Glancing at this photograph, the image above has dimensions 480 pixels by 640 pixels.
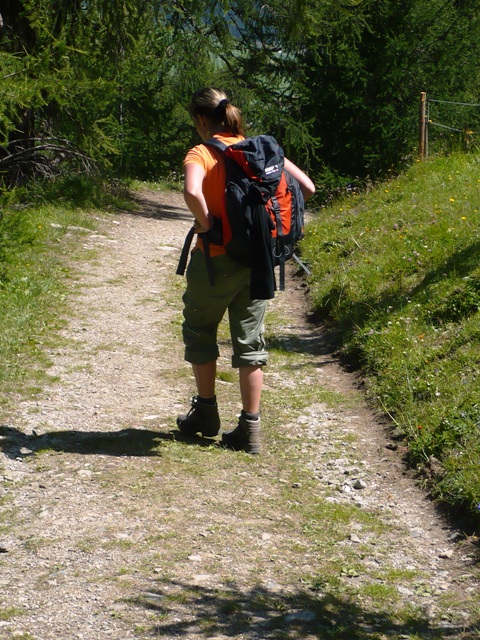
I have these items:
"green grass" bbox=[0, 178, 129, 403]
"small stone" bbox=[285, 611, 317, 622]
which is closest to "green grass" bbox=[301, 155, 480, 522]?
"small stone" bbox=[285, 611, 317, 622]

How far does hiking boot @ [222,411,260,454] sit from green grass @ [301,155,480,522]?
891 millimetres

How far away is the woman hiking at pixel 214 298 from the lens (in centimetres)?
431

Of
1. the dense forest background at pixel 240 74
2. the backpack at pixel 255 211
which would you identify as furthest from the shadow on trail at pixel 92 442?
the dense forest background at pixel 240 74

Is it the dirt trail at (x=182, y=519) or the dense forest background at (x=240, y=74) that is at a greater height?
the dense forest background at (x=240, y=74)

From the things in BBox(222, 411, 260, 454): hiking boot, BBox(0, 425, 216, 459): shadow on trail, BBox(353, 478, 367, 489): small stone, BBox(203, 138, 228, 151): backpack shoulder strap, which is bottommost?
BBox(353, 478, 367, 489): small stone

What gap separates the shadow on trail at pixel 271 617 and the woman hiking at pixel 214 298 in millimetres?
1488

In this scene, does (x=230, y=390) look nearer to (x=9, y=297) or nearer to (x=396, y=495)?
(x=396, y=495)

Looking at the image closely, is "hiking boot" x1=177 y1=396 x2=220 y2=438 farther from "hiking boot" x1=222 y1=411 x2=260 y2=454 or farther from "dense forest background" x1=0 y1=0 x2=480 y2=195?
"dense forest background" x1=0 y1=0 x2=480 y2=195

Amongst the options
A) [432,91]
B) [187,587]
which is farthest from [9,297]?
[432,91]

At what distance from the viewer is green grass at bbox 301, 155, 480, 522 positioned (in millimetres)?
4898

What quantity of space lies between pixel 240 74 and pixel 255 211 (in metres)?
12.7

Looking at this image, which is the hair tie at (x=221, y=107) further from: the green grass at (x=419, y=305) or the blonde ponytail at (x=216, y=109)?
the green grass at (x=419, y=305)

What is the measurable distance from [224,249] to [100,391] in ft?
5.81

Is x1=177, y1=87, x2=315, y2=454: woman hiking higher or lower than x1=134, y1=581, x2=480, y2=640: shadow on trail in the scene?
higher
